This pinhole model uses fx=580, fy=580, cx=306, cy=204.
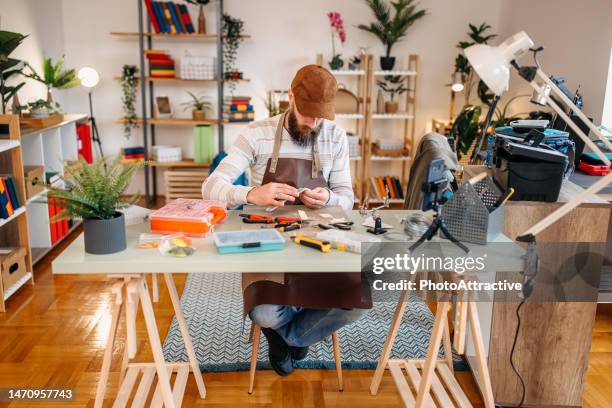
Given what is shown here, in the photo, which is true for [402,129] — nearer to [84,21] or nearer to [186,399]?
[84,21]

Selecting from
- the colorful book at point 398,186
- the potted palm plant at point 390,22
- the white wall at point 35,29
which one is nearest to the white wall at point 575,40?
the potted palm plant at point 390,22

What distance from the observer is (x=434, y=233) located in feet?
6.10

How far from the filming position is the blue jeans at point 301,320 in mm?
2178

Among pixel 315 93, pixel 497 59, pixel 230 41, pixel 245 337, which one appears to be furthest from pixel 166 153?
pixel 497 59

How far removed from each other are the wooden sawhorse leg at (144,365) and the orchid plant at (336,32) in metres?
3.42

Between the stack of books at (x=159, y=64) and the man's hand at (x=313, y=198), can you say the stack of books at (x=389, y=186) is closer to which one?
the stack of books at (x=159, y=64)

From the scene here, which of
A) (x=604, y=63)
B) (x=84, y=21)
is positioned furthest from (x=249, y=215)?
(x=84, y=21)

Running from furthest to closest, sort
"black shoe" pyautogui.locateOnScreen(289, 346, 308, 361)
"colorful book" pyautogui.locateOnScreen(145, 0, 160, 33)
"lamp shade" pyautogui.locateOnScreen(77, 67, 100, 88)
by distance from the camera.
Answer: "colorful book" pyautogui.locateOnScreen(145, 0, 160, 33) < "lamp shade" pyautogui.locateOnScreen(77, 67, 100, 88) < "black shoe" pyautogui.locateOnScreen(289, 346, 308, 361)

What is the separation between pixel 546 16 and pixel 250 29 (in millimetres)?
2575

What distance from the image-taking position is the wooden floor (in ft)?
7.80

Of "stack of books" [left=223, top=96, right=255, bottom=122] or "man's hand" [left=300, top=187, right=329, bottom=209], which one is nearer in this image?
"man's hand" [left=300, top=187, right=329, bottom=209]

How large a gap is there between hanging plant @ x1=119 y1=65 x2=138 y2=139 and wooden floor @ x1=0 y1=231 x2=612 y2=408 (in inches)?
97.7

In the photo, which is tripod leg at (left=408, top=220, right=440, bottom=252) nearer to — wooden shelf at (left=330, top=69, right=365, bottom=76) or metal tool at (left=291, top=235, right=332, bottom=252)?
metal tool at (left=291, top=235, right=332, bottom=252)

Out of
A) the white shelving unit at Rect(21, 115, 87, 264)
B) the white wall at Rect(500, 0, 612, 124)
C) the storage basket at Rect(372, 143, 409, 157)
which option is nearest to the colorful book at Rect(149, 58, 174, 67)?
the white shelving unit at Rect(21, 115, 87, 264)
